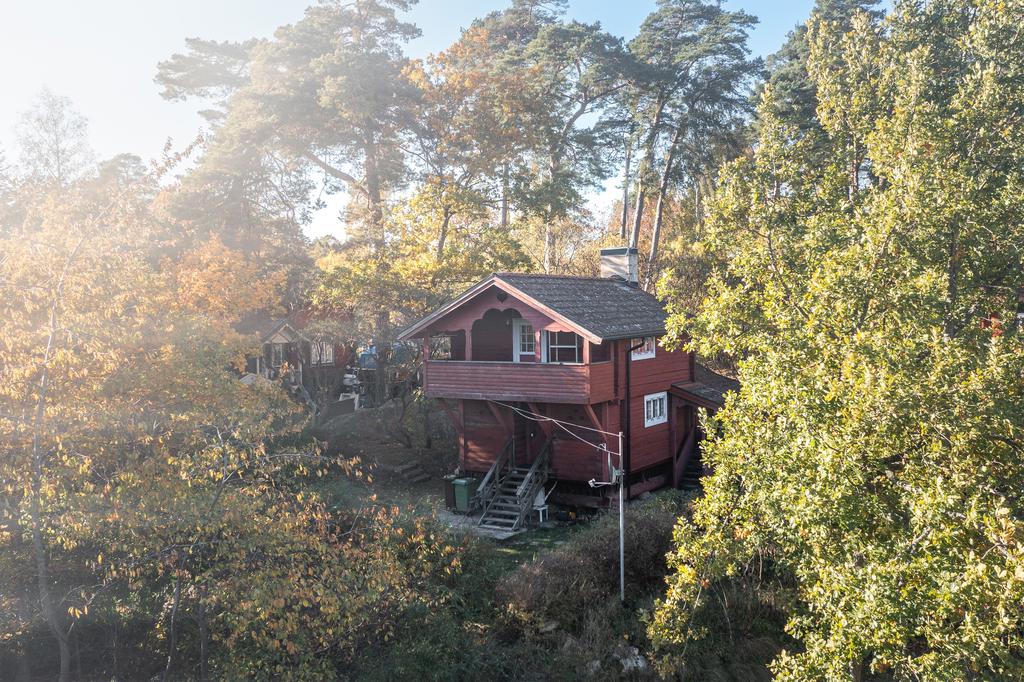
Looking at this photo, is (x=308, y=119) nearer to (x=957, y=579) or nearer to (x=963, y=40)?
(x=963, y=40)

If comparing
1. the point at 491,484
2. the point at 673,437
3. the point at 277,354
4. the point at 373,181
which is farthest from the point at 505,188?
the point at 277,354

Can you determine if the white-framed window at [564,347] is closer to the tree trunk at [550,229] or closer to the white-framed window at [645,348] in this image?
the white-framed window at [645,348]

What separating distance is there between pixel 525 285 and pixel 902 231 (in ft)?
38.4

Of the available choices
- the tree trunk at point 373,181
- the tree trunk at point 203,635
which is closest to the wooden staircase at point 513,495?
the tree trunk at point 203,635

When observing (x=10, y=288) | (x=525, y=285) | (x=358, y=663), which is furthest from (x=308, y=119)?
(x=358, y=663)

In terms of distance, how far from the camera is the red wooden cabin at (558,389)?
2272cm

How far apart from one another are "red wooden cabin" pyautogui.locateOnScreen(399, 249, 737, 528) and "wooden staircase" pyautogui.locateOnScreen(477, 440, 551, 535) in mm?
43

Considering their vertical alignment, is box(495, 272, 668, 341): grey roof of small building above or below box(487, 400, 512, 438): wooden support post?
above

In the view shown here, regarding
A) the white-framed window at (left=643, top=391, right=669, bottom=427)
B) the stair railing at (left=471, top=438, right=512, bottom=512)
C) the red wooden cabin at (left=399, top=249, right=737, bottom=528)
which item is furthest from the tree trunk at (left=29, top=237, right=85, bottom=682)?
the white-framed window at (left=643, top=391, right=669, bottom=427)

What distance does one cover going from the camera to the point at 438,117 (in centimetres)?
3925

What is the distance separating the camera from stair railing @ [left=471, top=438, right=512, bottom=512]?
77.2ft

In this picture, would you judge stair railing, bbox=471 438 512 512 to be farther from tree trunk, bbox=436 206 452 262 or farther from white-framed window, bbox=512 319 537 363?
tree trunk, bbox=436 206 452 262

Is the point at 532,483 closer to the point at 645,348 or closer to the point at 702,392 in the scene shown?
the point at 645,348

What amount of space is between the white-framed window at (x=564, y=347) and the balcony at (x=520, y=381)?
175cm
